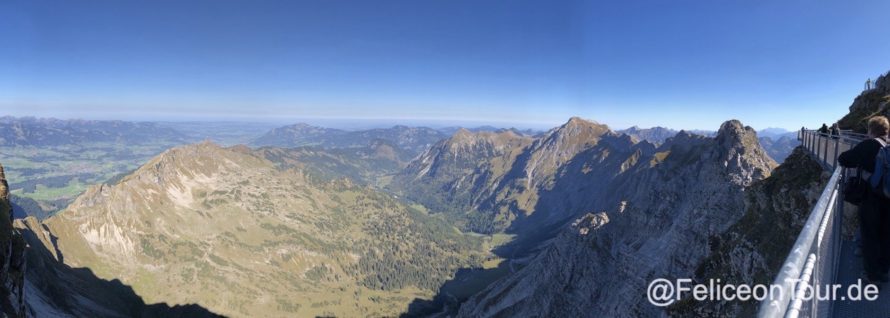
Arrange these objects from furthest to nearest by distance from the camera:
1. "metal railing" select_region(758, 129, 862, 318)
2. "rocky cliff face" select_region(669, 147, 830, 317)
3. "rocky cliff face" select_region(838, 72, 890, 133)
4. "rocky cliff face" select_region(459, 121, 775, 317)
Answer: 1. "rocky cliff face" select_region(459, 121, 775, 317)
2. "rocky cliff face" select_region(838, 72, 890, 133)
3. "rocky cliff face" select_region(669, 147, 830, 317)
4. "metal railing" select_region(758, 129, 862, 318)

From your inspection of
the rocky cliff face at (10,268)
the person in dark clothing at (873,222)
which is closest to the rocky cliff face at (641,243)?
the person in dark clothing at (873,222)

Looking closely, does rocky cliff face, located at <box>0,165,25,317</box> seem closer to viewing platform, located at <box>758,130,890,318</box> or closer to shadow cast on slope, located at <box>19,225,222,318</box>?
shadow cast on slope, located at <box>19,225,222,318</box>

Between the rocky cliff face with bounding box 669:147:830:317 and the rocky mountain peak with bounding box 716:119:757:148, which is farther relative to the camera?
the rocky mountain peak with bounding box 716:119:757:148

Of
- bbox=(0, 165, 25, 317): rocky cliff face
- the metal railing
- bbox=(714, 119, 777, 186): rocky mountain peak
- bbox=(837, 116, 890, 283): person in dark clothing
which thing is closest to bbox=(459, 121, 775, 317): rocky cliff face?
bbox=(714, 119, 777, 186): rocky mountain peak

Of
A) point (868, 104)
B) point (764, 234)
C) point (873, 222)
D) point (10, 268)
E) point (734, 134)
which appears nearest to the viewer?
point (873, 222)

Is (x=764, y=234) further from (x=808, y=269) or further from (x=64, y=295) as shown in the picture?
(x=64, y=295)

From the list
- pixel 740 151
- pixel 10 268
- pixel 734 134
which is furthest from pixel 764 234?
pixel 10 268

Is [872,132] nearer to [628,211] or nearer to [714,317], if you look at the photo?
[714,317]
